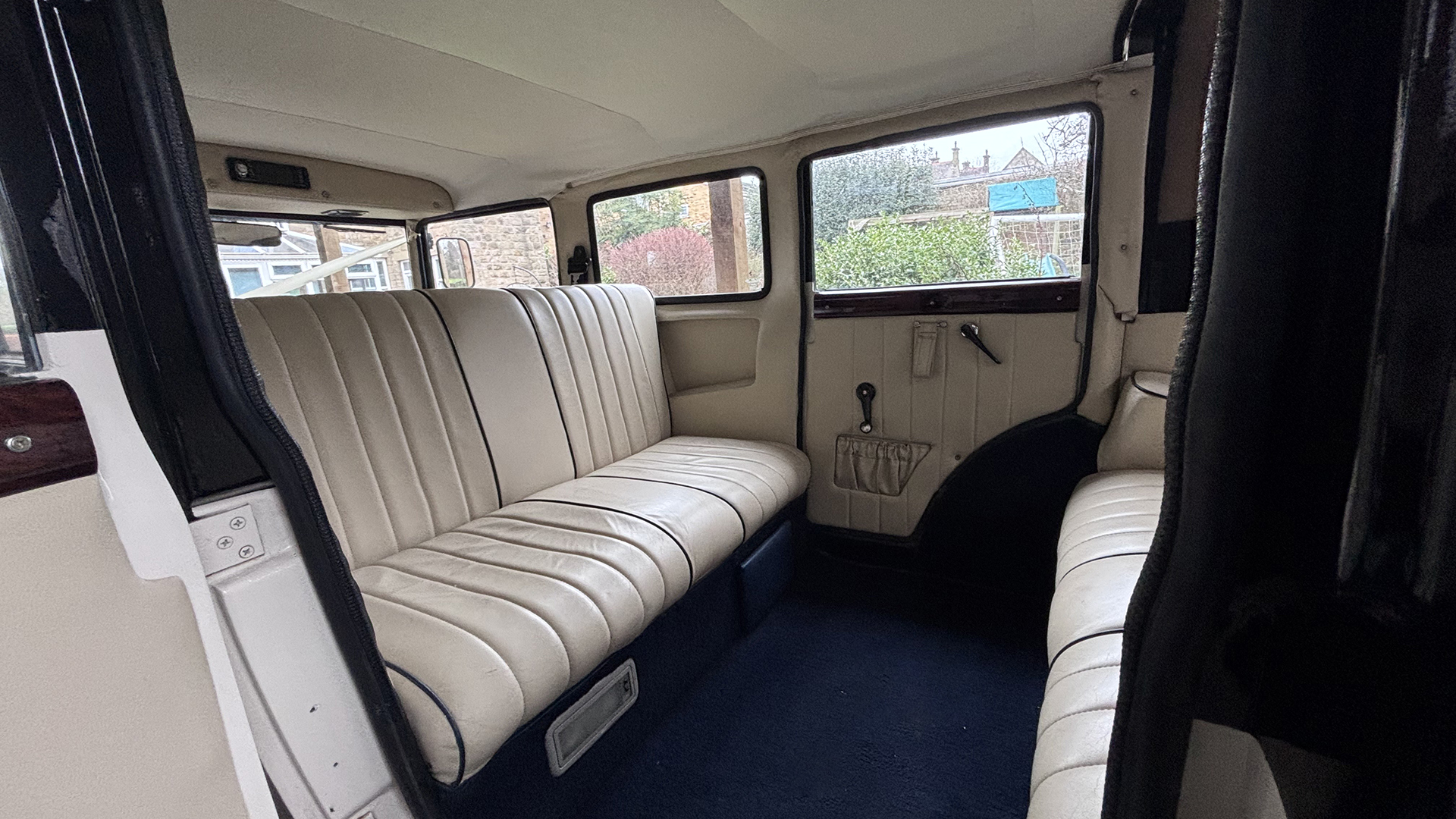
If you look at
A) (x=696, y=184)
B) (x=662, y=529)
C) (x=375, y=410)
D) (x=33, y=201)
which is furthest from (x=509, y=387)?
(x=33, y=201)

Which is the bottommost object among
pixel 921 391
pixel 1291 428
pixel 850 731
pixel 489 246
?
pixel 850 731

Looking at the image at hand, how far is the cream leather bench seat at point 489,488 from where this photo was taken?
109 centimetres

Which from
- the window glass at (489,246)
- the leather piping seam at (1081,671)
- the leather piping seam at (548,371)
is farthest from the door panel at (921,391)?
the window glass at (489,246)

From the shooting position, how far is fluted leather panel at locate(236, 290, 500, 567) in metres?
1.39

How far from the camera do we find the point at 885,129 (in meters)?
2.09

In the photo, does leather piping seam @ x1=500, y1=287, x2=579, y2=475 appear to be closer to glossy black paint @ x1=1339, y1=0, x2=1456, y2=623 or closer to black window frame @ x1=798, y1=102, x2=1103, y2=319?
black window frame @ x1=798, y1=102, x2=1103, y2=319

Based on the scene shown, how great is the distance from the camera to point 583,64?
1.66 m

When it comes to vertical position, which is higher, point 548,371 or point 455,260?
point 455,260

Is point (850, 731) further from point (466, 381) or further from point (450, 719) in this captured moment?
point (466, 381)

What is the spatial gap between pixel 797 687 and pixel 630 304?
5.17 feet

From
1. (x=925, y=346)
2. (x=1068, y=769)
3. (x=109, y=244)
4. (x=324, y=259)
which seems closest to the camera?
(x=109, y=244)

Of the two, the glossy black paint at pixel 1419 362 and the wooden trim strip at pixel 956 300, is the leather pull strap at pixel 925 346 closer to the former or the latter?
the wooden trim strip at pixel 956 300

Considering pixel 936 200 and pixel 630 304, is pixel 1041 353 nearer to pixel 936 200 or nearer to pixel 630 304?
pixel 936 200

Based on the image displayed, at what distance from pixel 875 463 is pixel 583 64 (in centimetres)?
164
